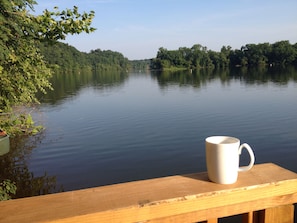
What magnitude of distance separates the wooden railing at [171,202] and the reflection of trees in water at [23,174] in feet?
30.1

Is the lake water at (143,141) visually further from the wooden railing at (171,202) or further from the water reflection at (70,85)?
the water reflection at (70,85)

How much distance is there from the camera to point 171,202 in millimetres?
1323

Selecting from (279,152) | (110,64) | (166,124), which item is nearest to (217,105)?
(166,124)

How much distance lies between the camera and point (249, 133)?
14.6 m

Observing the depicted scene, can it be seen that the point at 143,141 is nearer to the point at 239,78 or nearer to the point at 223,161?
the point at 223,161

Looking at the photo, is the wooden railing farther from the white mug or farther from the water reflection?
the water reflection

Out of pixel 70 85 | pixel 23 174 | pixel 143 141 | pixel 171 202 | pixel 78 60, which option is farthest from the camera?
pixel 78 60

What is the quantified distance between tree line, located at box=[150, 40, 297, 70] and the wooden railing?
126504 millimetres

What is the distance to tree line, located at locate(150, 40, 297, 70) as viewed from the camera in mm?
120938

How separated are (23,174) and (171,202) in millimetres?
11382

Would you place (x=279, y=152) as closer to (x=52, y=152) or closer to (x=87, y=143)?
(x=87, y=143)

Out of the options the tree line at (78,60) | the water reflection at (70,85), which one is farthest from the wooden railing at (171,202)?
the tree line at (78,60)

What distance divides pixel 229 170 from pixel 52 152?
43.3 ft

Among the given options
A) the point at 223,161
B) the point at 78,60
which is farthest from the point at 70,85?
the point at 78,60
